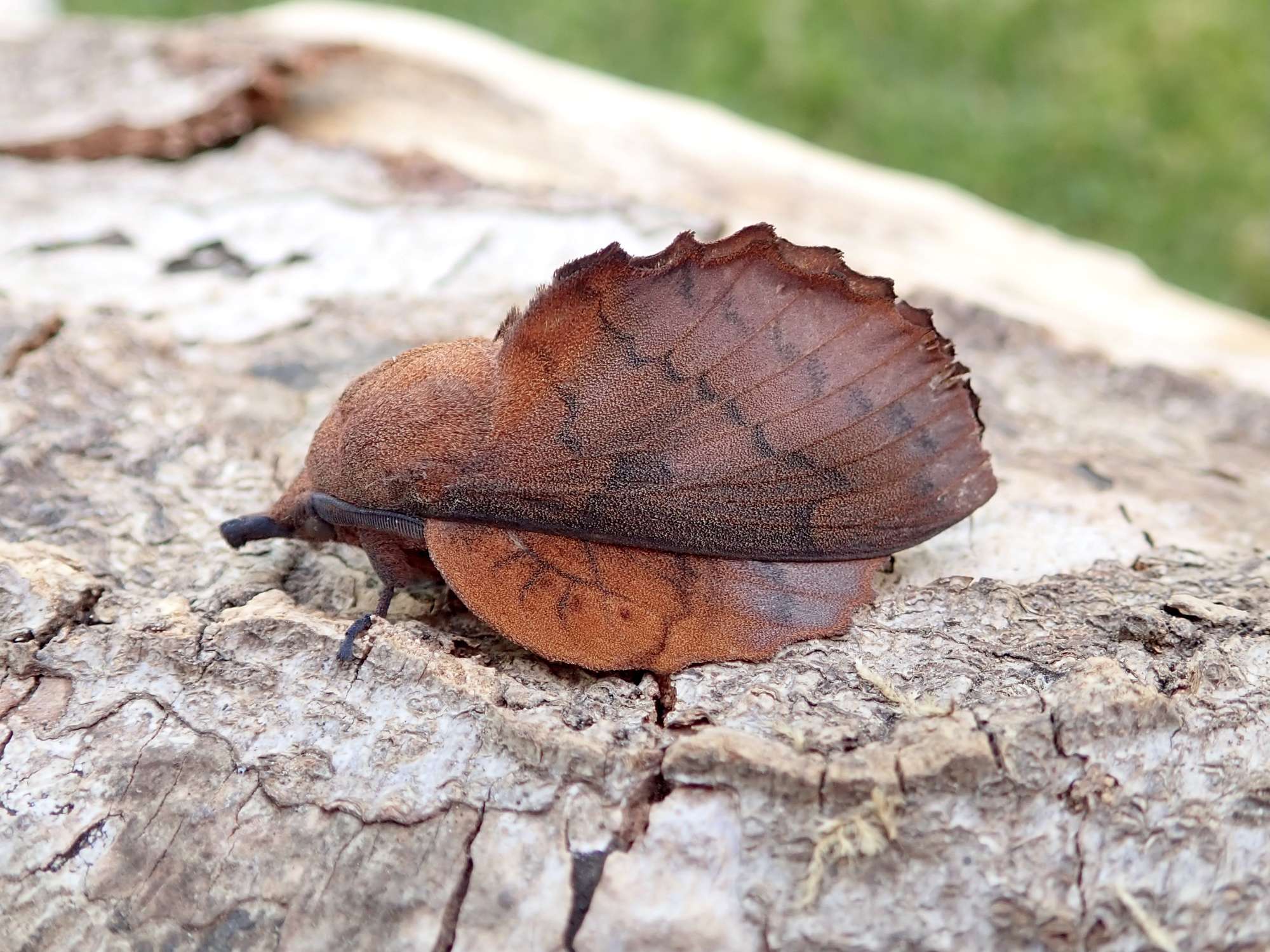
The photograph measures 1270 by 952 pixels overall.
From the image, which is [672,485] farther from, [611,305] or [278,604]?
[278,604]

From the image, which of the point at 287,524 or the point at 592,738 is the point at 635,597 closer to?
the point at 592,738

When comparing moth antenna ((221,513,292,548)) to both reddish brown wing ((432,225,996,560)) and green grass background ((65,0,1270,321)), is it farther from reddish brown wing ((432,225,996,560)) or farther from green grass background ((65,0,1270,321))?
green grass background ((65,0,1270,321))

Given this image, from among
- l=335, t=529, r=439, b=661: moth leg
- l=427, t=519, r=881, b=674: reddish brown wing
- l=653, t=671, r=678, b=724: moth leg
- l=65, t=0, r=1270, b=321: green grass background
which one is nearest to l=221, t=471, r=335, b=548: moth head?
l=335, t=529, r=439, b=661: moth leg

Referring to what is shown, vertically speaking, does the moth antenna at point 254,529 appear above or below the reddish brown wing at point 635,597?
below

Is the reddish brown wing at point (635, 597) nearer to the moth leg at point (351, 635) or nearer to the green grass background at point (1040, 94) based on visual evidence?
the moth leg at point (351, 635)

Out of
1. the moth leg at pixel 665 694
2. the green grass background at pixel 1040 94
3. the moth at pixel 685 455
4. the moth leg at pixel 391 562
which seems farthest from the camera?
the green grass background at pixel 1040 94

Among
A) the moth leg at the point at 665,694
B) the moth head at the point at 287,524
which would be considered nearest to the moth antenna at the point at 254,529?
the moth head at the point at 287,524

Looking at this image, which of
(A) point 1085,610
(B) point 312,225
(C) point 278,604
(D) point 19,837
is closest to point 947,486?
(A) point 1085,610
